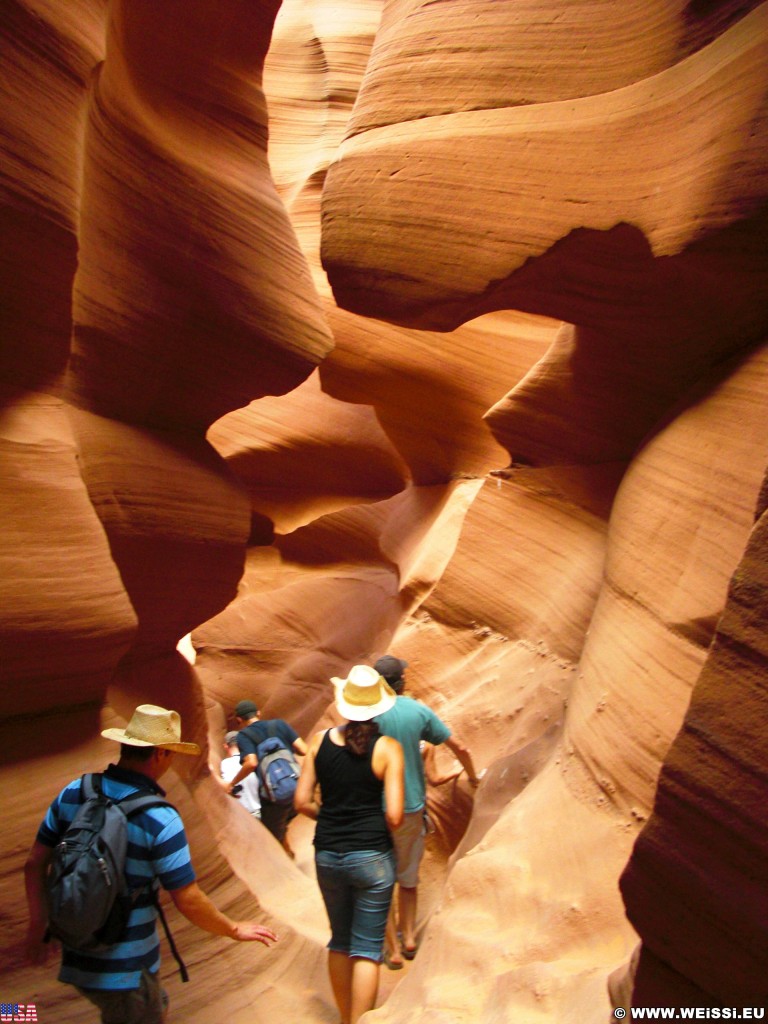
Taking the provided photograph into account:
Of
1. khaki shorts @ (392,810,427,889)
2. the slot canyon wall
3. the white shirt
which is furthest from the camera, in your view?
the white shirt

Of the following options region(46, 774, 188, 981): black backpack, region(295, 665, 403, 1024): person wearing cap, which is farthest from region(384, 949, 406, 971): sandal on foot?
region(46, 774, 188, 981): black backpack

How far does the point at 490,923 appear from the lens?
3.39m

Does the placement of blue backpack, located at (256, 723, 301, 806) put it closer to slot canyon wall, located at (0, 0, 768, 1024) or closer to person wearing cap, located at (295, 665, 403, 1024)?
slot canyon wall, located at (0, 0, 768, 1024)

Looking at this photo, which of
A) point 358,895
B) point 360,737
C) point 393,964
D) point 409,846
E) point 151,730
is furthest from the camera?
point 393,964

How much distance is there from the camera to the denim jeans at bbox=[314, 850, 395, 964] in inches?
133

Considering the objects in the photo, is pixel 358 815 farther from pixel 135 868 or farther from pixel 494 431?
pixel 494 431

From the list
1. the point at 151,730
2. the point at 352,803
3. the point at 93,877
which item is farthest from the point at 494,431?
the point at 93,877

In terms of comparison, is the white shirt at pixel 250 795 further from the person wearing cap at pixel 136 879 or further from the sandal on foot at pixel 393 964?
the person wearing cap at pixel 136 879

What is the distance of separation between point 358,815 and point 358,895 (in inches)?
14.0

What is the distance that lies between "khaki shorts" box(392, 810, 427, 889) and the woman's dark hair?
2.45 ft

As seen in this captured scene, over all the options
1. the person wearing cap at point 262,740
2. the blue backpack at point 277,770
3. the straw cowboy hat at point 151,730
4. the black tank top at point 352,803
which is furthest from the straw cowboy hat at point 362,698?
the person wearing cap at point 262,740

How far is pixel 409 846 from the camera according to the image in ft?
13.5

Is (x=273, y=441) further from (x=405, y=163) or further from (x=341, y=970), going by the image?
(x=341, y=970)

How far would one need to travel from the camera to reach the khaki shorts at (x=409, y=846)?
13.1ft
